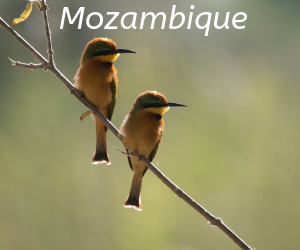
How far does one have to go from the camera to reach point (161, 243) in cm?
1034

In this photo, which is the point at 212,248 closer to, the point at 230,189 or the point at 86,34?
the point at 230,189

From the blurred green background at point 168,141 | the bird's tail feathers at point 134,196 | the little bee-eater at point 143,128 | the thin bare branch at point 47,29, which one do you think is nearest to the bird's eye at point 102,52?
the little bee-eater at point 143,128

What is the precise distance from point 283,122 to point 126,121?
12.9m

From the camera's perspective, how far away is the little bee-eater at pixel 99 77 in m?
2.35

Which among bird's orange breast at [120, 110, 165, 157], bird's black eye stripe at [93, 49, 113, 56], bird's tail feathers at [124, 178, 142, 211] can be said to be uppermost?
bird's black eye stripe at [93, 49, 113, 56]

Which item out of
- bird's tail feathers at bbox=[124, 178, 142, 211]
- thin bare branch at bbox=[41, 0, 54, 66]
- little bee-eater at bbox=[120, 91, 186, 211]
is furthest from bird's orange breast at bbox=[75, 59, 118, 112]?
thin bare branch at bbox=[41, 0, 54, 66]

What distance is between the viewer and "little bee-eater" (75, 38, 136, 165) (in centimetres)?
235

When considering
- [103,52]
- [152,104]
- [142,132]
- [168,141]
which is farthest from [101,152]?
[168,141]

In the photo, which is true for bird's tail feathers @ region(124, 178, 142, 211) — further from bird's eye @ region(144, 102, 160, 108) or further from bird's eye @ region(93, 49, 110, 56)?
bird's eye @ region(93, 49, 110, 56)

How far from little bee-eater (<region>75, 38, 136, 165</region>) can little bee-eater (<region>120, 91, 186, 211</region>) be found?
0.11 m

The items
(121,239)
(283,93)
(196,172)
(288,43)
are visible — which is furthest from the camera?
(288,43)

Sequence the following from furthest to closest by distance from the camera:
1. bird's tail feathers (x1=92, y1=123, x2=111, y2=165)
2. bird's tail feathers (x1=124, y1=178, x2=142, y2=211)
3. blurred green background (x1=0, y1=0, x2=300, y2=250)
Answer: blurred green background (x1=0, y1=0, x2=300, y2=250) < bird's tail feathers (x1=124, y1=178, x2=142, y2=211) < bird's tail feathers (x1=92, y1=123, x2=111, y2=165)

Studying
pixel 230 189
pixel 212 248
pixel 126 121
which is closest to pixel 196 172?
pixel 230 189

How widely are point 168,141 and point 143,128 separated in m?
11.0
